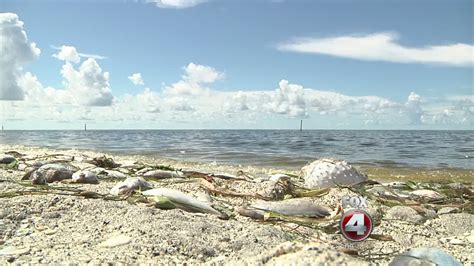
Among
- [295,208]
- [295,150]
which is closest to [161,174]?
[295,208]

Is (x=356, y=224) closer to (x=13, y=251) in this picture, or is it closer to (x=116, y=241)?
(x=116, y=241)

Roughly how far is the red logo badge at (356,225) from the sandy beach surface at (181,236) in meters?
0.12

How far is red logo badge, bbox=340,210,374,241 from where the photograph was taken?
1.85m

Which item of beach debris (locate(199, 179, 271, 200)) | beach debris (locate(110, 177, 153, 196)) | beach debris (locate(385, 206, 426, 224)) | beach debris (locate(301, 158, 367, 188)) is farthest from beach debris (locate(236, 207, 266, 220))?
beach debris (locate(301, 158, 367, 188))

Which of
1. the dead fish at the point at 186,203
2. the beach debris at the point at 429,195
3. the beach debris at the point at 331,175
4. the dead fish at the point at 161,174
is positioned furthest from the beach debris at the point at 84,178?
the beach debris at the point at 429,195

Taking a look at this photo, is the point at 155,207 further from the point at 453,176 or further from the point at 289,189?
the point at 453,176

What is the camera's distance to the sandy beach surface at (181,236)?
2023 millimetres

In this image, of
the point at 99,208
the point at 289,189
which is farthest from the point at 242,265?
the point at 289,189

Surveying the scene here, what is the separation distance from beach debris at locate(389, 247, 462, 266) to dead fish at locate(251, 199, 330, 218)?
143 centimetres

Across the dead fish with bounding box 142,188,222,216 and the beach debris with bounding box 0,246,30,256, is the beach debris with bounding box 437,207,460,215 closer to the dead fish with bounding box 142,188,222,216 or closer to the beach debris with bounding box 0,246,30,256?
the dead fish with bounding box 142,188,222,216

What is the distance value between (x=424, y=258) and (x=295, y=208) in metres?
1.53

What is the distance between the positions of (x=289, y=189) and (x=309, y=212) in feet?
3.08

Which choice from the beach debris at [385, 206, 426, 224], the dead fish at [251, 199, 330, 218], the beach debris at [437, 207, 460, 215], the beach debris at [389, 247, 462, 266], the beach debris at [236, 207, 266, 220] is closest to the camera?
the beach debris at [389, 247, 462, 266]

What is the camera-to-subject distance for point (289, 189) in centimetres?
429
